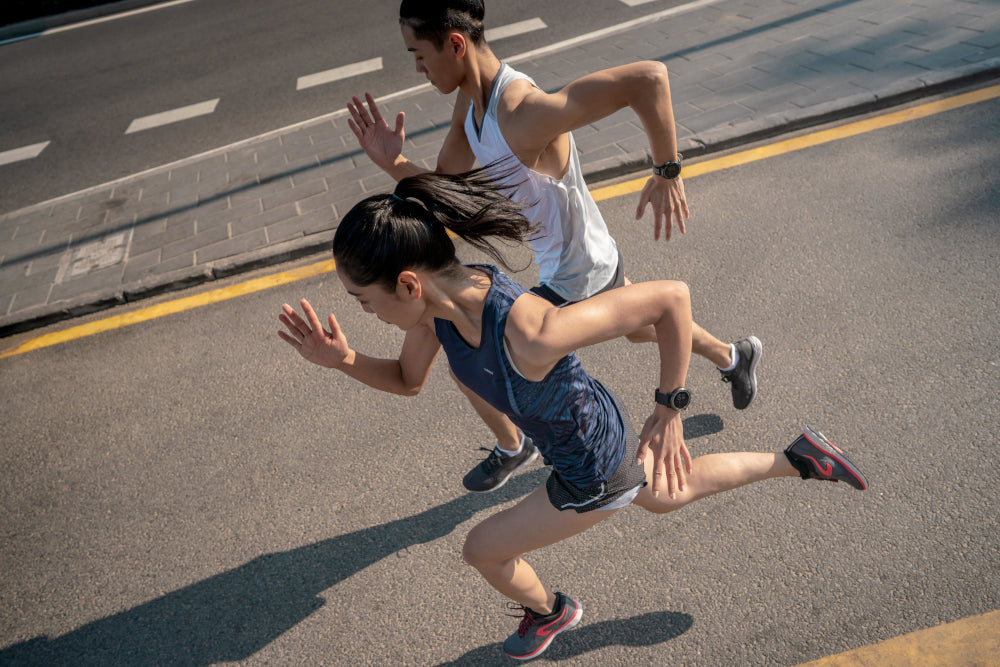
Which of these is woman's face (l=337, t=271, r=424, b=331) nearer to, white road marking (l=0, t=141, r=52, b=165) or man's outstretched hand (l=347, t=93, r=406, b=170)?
man's outstretched hand (l=347, t=93, r=406, b=170)

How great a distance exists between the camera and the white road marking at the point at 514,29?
28.9ft

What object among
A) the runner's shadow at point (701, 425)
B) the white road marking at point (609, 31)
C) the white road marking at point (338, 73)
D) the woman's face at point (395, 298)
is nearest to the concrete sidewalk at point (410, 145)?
the white road marking at point (609, 31)

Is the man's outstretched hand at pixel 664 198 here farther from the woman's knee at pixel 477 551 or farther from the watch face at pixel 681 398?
the woman's knee at pixel 477 551

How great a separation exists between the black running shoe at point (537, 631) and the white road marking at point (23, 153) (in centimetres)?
844

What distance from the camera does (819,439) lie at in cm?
270

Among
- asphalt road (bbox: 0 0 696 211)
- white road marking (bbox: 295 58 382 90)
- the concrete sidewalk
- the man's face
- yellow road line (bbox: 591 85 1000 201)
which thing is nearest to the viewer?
the man's face

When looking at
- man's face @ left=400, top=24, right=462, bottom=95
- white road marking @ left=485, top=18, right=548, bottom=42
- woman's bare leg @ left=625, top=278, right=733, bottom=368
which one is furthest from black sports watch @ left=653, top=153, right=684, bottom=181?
white road marking @ left=485, top=18, right=548, bottom=42

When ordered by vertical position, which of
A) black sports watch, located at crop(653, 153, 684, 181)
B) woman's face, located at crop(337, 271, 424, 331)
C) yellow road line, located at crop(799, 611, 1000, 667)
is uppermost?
woman's face, located at crop(337, 271, 424, 331)

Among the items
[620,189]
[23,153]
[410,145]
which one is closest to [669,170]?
[620,189]

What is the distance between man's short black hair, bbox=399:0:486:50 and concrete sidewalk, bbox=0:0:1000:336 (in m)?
2.96

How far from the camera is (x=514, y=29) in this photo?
353 inches

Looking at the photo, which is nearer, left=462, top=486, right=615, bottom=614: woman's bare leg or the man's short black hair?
left=462, top=486, right=615, bottom=614: woman's bare leg

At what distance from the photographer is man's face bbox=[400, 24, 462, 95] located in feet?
8.27

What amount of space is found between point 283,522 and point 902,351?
3.04 m
